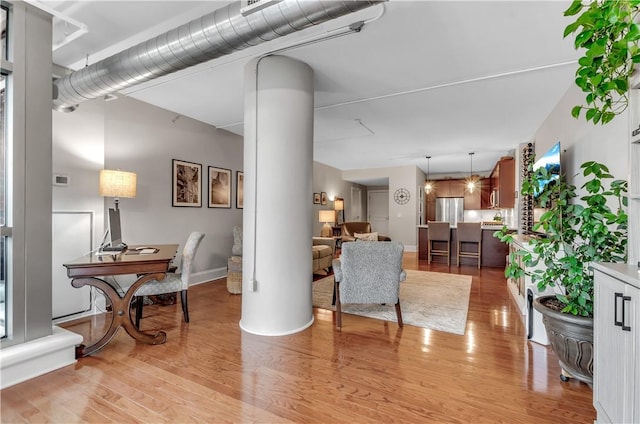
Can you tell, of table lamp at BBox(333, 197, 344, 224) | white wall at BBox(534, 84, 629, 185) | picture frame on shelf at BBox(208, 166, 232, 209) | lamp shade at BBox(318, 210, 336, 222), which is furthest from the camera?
table lamp at BBox(333, 197, 344, 224)

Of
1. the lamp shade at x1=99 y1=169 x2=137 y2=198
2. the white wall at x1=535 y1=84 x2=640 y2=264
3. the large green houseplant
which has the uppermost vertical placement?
the white wall at x1=535 y1=84 x2=640 y2=264

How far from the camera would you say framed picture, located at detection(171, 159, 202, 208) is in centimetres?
430

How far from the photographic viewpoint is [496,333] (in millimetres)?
2760

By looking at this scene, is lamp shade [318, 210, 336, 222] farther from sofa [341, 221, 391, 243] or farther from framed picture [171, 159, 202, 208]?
framed picture [171, 159, 202, 208]

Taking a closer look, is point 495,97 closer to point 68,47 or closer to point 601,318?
point 601,318

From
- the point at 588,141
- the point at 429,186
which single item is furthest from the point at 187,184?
the point at 429,186

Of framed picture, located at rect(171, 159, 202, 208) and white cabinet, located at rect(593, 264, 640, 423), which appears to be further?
framed picture, located at rect(171, 159, 202, 208)

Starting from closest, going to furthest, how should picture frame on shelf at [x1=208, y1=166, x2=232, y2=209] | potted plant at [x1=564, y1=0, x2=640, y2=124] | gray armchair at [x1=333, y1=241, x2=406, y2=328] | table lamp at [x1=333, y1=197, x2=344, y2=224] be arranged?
potted plant at [x1=564, y1=0, x2=640, y2=124] → gray armchair at [x1=333, y1=241, x2=406, y2=328] → picture frame on shelf at [x1=208, y1=166, x2=232, y2=209] → table lamp at [x1=333, y1=197, x2=344, y2=224]

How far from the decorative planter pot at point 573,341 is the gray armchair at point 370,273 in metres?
1.22

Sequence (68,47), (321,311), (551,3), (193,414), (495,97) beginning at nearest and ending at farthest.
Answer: (193,414) → (551,3) → (68,47) → (321,311) → (495,97)

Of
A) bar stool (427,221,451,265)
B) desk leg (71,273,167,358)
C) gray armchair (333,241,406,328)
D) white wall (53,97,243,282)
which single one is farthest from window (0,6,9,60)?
bar stool (427,221,451,265)

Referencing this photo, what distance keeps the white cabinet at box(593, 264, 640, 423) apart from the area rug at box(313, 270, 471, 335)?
137cm

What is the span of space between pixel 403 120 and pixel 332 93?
1520 mm

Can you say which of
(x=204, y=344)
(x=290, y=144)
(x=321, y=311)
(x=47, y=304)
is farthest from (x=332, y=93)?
(x=47, y=304)
